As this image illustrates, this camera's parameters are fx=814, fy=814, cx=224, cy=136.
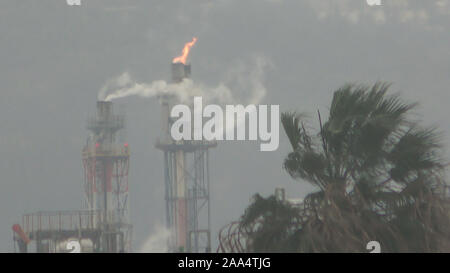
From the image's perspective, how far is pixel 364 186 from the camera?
1348 centimetres

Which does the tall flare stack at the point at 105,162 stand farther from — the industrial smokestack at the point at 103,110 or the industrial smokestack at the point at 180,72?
the industrial smokestack at the point at 180,72

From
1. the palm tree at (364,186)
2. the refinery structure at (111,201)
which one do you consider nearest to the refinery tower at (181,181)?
the refinery structure at (111,201)

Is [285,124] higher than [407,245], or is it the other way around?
[285,124]

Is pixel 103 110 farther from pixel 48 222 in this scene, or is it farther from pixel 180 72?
pixel 48 222

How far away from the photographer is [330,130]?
13.9 meters

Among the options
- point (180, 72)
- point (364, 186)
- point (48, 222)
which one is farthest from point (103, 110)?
point (364, 186)

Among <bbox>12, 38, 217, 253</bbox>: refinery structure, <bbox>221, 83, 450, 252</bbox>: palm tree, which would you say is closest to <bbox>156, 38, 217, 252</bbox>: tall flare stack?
<bbox>12, 38, 217, 253</bbox>: refinery structure

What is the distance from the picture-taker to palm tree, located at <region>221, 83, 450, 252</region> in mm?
12734

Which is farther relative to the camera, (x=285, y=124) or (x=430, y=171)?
(x=285, y=124)

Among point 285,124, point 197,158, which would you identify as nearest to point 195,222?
point 197,158
